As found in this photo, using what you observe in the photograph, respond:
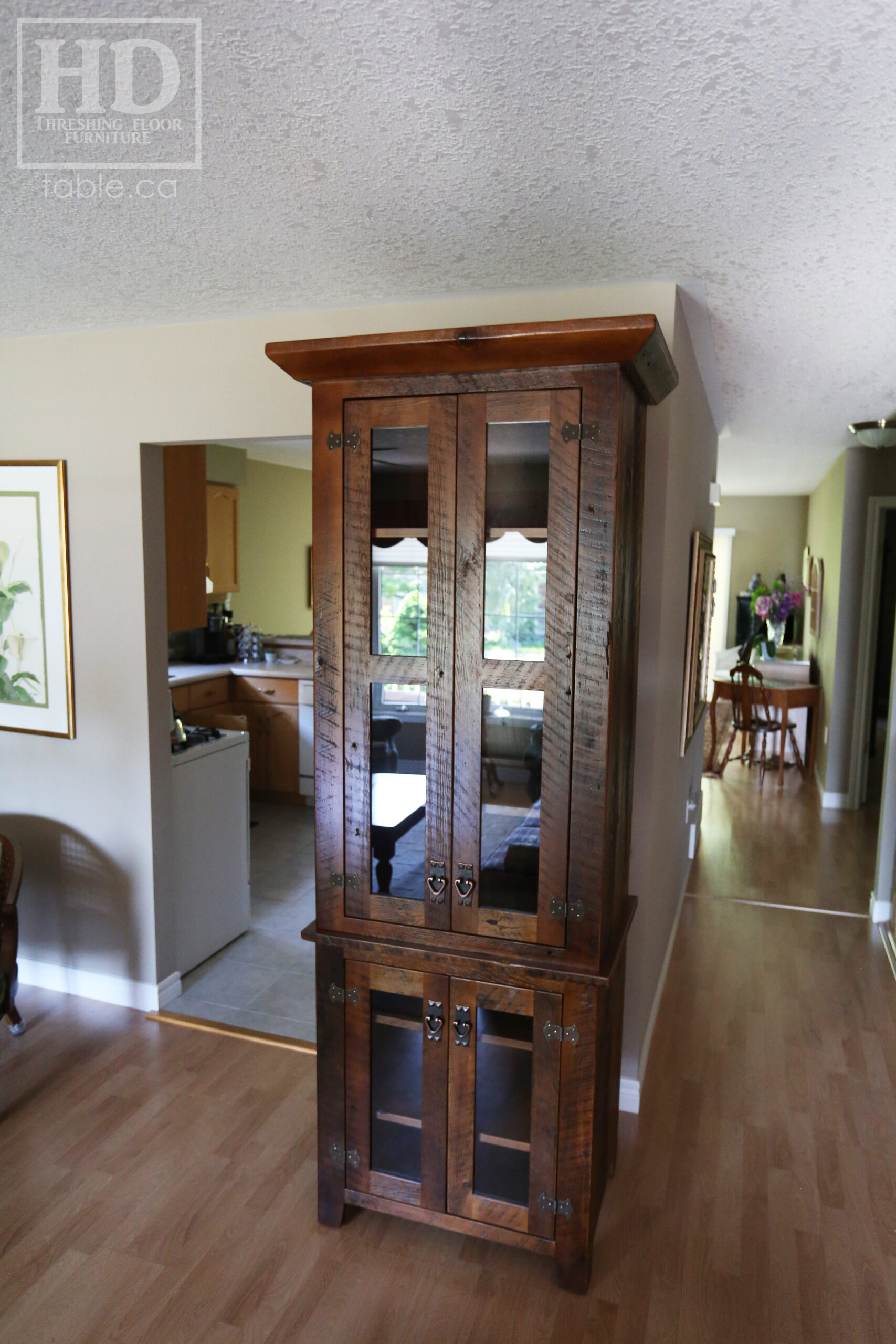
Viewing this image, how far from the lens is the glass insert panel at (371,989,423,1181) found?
203 cm

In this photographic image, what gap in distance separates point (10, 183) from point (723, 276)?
1.67 metres

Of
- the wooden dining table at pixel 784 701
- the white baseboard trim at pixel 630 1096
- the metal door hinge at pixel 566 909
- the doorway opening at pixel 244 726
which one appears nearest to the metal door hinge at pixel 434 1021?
the metal door hinge at pixel 566 909

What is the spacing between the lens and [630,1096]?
264 cm

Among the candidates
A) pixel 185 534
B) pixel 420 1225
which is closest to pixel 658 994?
pixel 420 1225

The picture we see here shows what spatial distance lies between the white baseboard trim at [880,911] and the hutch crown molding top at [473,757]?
2605mm

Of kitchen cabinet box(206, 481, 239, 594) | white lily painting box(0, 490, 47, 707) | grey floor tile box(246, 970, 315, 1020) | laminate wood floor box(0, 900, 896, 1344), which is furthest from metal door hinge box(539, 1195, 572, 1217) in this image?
kitchen cabinet box(206, 481, 239, 594)

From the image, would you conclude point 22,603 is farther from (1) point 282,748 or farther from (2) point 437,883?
(1) point 282,748

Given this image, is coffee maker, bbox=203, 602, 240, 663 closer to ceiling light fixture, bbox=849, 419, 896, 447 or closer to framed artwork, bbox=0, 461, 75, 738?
framed artwork, bbox=0, 461, 75, 738

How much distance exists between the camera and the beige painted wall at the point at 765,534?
8633mm

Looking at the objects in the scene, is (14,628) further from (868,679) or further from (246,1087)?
(868,679)

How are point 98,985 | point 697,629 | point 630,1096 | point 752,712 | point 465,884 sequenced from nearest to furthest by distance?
1. point 465,884
2. point 630,1096
3. point 98,985
4. point 697,629
5. point 752,712

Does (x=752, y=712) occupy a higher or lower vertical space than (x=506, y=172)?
lower

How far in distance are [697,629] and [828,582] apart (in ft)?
11.6

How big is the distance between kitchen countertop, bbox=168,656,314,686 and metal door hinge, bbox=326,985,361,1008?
3.33m
